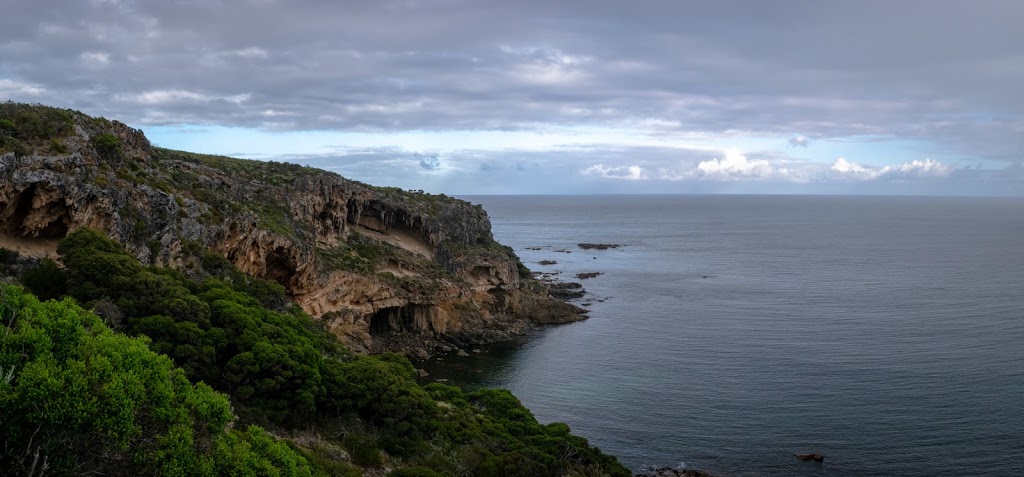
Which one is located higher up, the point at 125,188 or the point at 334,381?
the point at 125,188

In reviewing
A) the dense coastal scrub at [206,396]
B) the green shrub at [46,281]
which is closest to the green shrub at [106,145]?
the dense coastal scrub at [206,396]

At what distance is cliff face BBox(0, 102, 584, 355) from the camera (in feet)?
144

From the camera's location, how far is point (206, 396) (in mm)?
23125

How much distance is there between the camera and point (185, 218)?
54.3 metres

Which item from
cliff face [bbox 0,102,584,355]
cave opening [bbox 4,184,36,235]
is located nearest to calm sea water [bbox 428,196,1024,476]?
cliff face [bbox 0,102,584,355]

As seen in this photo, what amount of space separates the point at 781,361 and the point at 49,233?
2467 inches

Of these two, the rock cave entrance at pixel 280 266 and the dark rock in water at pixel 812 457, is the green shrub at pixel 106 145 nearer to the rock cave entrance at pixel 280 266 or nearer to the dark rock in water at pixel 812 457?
the rock cave entrance at pixel 280 266

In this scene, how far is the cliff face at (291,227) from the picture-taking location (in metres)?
43.8

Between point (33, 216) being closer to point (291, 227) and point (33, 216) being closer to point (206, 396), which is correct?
point (206, 396)

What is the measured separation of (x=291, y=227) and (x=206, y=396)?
5088cm

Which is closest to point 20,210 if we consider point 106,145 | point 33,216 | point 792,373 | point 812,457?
point 33,216

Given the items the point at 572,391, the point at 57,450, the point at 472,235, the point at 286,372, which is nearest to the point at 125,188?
the point at 286,372

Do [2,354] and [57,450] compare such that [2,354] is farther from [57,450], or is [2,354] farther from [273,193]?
[273,193]

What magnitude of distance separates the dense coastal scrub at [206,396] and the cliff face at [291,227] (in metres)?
4.38
